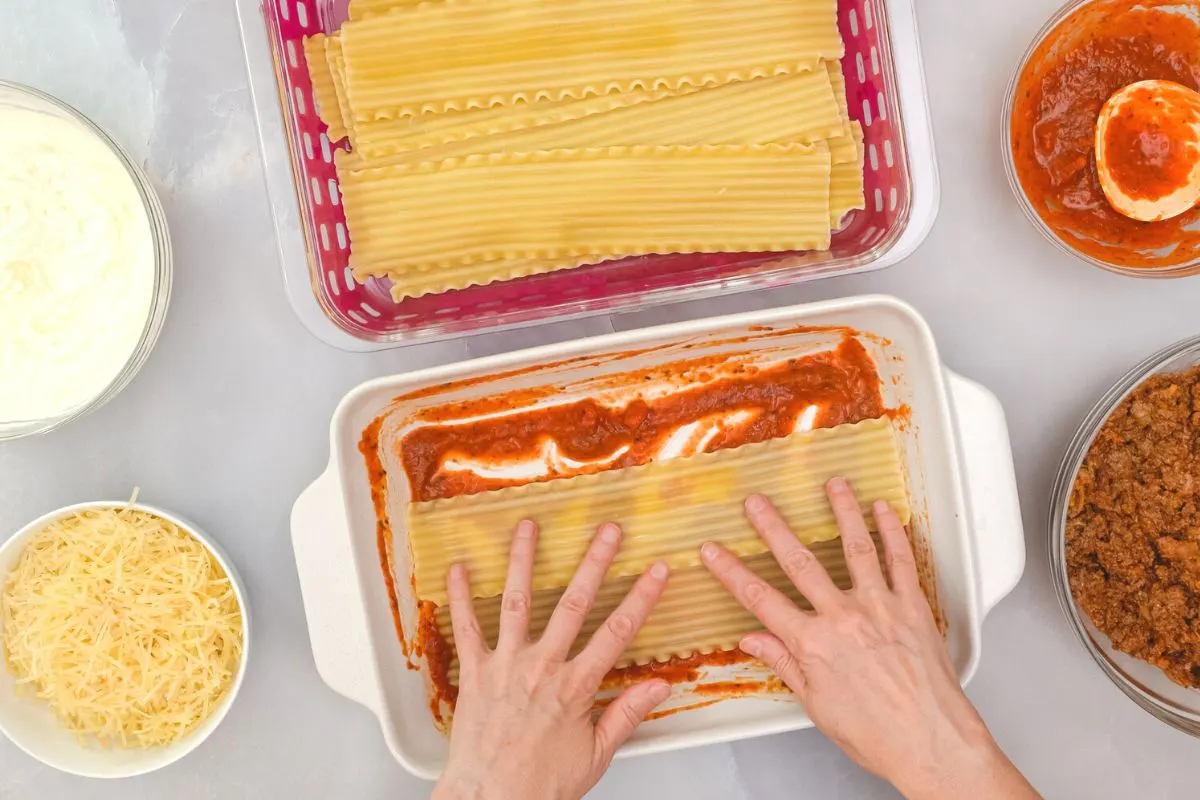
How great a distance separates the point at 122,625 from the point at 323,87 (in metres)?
1.12

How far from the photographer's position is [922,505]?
1.74 metres

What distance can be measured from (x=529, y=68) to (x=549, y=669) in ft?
3.65

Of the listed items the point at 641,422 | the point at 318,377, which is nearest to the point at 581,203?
the point at 641,422

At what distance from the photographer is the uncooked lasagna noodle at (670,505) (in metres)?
1.72

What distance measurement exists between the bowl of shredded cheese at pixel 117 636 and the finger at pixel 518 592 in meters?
0.52

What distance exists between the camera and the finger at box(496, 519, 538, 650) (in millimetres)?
1643

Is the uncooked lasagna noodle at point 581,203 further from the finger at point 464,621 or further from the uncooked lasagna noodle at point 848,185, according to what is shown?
the finger at point 464,621

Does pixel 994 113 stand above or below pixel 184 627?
above

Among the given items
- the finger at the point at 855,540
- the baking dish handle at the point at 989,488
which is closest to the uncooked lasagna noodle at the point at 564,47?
the baking dish handle at the point at 989,488

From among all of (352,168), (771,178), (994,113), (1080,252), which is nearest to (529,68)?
(352,168)

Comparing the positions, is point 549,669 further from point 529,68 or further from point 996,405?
point 529,68

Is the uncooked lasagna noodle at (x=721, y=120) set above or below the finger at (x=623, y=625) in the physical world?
above

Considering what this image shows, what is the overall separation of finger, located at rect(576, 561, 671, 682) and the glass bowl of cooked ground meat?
2.56ft

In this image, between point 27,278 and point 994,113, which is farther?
point 994,113
